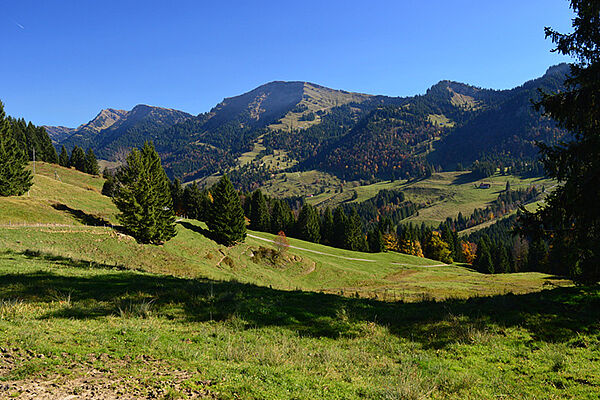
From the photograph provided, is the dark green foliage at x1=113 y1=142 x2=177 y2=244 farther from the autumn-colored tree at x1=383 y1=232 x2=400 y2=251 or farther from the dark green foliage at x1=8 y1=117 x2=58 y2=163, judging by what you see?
the dark green foliage at x1=8 y1=117 x2=58 y2=163

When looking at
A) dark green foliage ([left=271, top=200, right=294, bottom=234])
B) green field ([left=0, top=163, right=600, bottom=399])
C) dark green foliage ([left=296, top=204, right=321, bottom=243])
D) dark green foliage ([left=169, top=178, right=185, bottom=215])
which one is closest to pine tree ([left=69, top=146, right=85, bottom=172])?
dark green foliage ([left=169, top=178, right=185, bottom=215])

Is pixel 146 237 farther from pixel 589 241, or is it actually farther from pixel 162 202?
pixel 589 241

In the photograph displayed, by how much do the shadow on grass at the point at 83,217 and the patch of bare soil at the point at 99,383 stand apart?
5605cm

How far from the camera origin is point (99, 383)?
5328 millimetres

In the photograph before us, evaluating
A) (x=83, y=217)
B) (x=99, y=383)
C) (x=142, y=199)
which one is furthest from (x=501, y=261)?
(x=99, y=383)

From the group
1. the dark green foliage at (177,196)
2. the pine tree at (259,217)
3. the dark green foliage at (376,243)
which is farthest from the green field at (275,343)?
the dark green foliage at (376,243)

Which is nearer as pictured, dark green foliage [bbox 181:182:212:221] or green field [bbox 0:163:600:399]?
green field [bbox 0:163:600:399]

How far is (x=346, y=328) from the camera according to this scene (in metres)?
11.3

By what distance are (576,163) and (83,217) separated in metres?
65.8

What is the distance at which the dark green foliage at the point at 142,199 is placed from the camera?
44000mm

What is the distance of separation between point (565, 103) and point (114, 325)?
66.3 feet

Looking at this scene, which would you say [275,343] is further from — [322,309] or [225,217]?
[225,217]

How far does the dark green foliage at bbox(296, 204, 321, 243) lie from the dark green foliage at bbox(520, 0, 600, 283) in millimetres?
81953

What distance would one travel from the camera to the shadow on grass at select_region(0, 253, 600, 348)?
1061 cm
